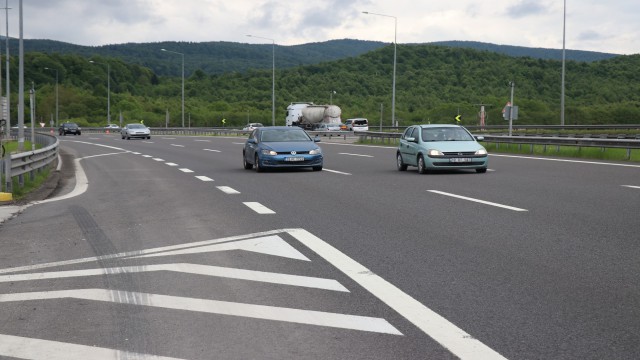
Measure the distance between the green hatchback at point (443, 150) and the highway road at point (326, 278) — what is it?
237 inches

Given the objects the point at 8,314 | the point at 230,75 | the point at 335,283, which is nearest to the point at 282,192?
the point at 335,283

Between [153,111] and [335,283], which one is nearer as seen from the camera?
[335,283]

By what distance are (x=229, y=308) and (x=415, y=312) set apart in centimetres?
130

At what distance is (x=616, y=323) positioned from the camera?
557 centimetres

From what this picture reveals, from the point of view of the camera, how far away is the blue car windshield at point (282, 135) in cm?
2353

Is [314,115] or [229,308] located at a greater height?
[314,115]

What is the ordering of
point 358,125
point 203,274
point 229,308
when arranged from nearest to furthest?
Answer: point 229,308 < point 203,274 < point 358,125

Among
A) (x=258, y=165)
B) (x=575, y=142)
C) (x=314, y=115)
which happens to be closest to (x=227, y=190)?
(x=258, y=165)

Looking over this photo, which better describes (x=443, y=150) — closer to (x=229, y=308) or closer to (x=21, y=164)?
(x=21, y=164)

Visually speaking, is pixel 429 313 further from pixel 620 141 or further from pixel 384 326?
pixel 620 141

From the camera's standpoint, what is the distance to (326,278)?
7.26 metres

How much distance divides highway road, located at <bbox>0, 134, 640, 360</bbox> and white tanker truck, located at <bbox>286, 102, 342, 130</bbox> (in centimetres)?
6154

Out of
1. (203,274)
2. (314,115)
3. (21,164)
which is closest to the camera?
(203,274)

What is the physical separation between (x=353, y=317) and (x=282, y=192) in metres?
10.3
